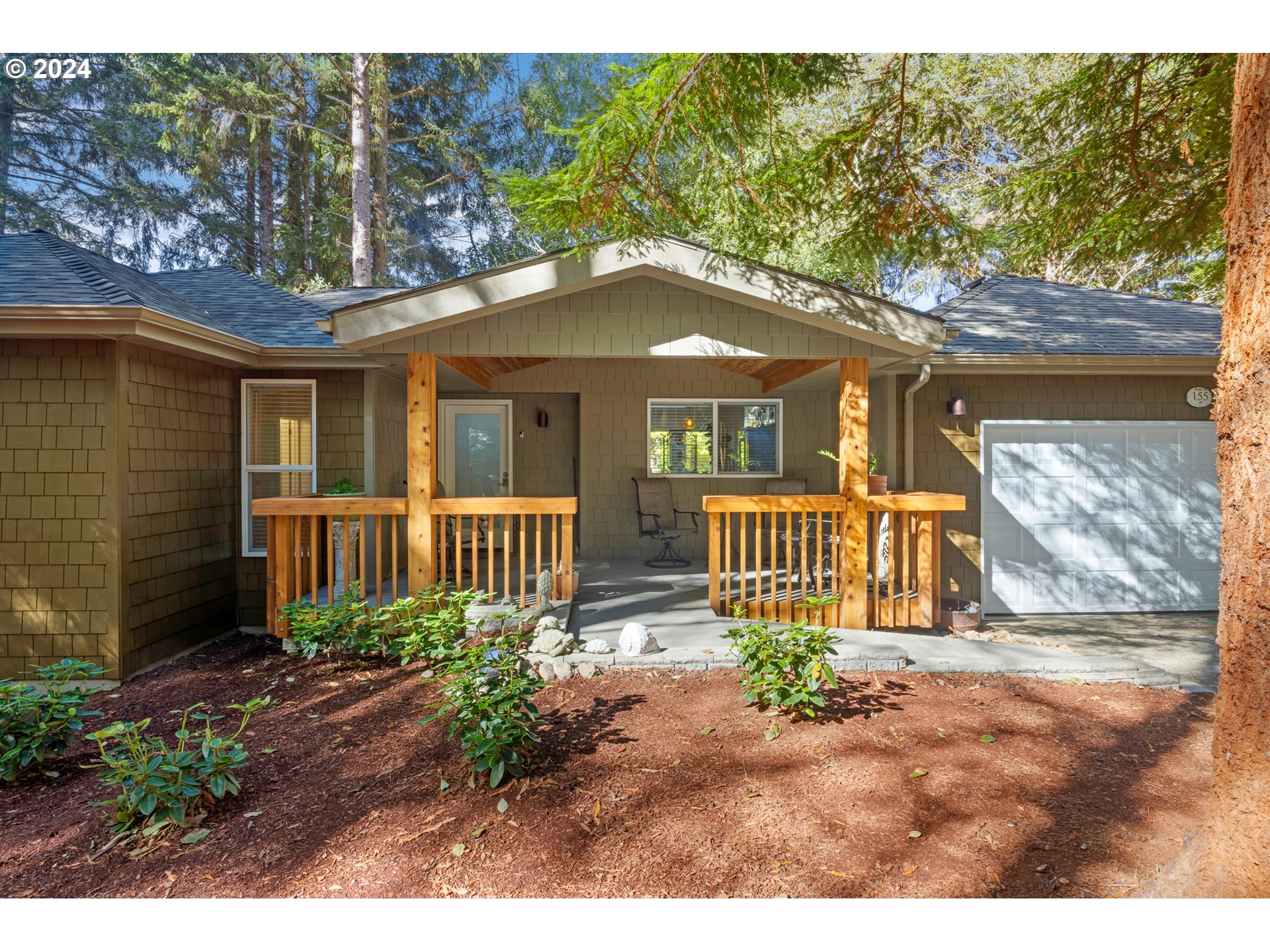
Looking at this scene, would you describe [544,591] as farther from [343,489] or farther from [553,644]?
[343,489]

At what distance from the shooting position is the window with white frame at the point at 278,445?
242 inches

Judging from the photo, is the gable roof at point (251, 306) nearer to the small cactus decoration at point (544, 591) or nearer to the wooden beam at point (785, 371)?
the small cactus decoration at point (544, 591)

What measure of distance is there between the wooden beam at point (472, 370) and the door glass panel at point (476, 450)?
2.02ft

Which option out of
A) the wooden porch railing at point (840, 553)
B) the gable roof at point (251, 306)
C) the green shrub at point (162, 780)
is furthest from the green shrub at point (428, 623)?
the gable roof at point (251, 306)

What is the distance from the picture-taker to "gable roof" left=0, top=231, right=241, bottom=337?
439 cm

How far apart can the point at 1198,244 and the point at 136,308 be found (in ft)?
25.7

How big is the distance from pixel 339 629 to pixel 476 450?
4234 mm

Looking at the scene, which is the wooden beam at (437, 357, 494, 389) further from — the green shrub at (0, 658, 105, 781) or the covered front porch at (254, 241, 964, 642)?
the green shrub at (0, 658, 105, 781)

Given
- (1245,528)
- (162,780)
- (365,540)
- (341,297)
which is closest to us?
(1245,528)

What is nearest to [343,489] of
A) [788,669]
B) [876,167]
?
[788,669]

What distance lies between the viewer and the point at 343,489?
5914 mm

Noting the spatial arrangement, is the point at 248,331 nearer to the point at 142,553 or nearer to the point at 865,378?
the point at 142,553
